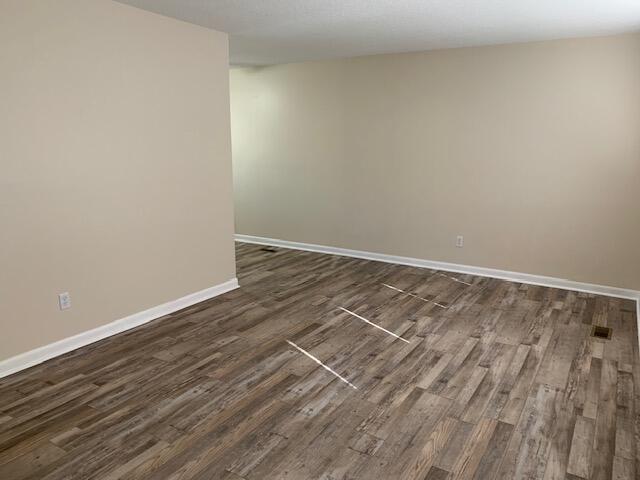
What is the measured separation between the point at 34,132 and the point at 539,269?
15.1 feet

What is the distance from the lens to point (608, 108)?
14.3ft

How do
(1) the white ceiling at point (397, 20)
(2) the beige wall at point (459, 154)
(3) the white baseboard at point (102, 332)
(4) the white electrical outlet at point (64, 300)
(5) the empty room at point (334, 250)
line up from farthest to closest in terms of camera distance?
(2) the beige wall at point (459, 154)
(1) the white ceiling at point (397, 20)
(4) the white electrical outlet at point (64, 300)
(3) the white baseboard at point (102, 332)
(5) the empty room at point (334, 250)

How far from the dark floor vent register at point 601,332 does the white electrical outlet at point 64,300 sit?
3839 millimetres

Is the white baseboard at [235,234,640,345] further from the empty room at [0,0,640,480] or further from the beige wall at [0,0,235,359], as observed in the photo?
the beige wall at [0,0,235,359]

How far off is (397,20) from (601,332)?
2923 mm

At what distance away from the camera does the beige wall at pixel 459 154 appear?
4.42 m

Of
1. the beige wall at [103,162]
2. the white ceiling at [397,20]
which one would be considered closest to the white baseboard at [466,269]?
the beige wall at [103,162]

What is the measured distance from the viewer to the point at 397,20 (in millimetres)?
3764

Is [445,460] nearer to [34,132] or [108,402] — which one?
[108,402]

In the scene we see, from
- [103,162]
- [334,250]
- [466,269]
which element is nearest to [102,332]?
[103,162]

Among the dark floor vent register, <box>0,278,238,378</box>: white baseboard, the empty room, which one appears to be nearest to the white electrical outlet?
the empty room

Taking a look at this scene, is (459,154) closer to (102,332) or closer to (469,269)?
(469,269)

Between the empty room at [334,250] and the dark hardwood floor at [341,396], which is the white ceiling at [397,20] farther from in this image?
the dark hardwood floor at [341,396]

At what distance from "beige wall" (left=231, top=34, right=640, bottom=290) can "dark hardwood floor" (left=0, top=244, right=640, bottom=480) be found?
2.83 feet
